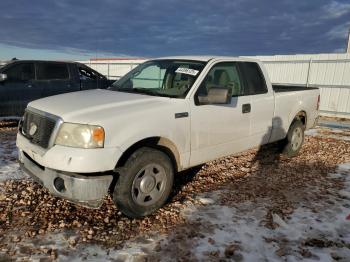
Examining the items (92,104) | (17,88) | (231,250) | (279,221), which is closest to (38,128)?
(92,104)

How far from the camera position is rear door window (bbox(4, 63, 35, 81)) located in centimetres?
846

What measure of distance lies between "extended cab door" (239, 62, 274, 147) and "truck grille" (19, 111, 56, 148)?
303 cm

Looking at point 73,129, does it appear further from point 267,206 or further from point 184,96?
point 267,206

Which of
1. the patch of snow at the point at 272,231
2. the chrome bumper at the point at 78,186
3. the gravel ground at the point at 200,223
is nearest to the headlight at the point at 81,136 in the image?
the chrome bumper at the point at 78,186

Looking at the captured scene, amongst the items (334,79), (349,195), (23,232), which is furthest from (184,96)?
(334,79)

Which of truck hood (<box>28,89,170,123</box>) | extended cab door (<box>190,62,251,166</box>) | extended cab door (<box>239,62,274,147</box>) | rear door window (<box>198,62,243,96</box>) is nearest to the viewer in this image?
truck hood (<box>28,89,170,123</box>)

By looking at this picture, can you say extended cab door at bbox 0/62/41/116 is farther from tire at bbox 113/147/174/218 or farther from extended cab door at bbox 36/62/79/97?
tire at bbox 113/147/174/218

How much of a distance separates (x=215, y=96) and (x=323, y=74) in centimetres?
1261

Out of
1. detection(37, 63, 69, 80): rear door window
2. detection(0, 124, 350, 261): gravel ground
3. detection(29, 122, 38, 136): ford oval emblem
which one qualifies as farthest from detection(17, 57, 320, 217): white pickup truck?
detection(37, 63, 69, 80): rear door window

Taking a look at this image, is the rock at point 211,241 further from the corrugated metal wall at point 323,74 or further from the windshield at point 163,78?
the corrugated metal wall at point 323,74

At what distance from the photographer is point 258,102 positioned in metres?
5.25

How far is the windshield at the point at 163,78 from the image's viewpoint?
4.37 meters

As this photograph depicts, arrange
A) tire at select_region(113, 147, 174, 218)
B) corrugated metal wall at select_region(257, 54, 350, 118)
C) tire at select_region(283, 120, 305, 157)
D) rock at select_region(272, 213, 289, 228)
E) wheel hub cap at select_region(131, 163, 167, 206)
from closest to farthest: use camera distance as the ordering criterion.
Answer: tire at select_region(113, 147, 174, 218), wheel hub cap at select_region(131, 163, 167, 206), rock at select_region(272, 213, 289, 228), tire at select_region(283, 120, 305, 157), corrugated metal wall at select_region(257, 54, 350, 118)

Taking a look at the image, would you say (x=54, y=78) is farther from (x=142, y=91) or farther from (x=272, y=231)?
(x=272, y=231)
